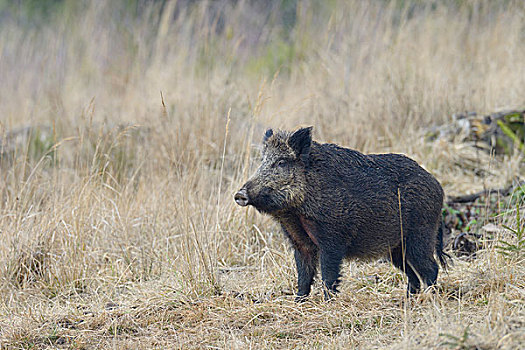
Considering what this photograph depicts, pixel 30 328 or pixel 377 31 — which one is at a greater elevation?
pixel 377 31

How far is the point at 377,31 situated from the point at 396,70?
2.41ft

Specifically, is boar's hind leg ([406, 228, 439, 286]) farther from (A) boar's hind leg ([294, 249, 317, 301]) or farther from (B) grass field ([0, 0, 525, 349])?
(A) boar's hind leg ([294, 249, 317, 301])

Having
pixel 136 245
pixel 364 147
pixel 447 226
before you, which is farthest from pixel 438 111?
pixel 136 245

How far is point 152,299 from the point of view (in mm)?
4152

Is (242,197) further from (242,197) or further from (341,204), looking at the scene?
(341,204)

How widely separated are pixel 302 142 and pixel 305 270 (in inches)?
32.8

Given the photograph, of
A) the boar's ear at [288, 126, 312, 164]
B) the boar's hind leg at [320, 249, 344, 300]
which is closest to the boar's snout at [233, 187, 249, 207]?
the boar's ear at [288, 126, 312, 164]

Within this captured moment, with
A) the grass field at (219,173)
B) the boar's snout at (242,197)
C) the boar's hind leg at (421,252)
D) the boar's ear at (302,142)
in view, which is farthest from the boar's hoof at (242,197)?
the boar's hind leg at (421,252)

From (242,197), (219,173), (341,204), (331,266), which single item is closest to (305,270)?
(331,266)

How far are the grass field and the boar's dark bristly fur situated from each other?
0.27 m

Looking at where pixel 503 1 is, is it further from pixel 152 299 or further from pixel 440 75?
pixel 152 299

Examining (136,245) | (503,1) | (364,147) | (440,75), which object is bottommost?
(136,245)

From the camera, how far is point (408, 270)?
156 inches

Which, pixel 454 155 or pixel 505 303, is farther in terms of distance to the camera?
pixel 454 155
